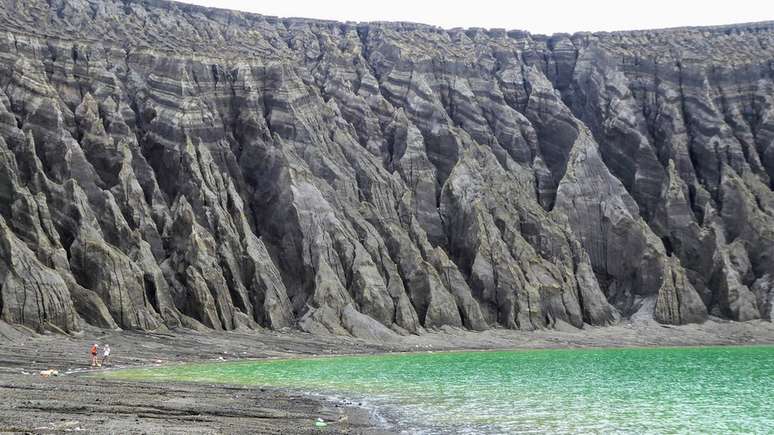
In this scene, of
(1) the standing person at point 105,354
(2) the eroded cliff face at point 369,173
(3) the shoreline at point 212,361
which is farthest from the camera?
(2) the eroded cliff face at point 369,173

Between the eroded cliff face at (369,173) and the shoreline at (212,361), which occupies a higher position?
the eroded cliff face at (369,173)

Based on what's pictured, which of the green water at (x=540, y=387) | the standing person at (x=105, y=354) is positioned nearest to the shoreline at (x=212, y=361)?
the standing person at (x=105, y=354)

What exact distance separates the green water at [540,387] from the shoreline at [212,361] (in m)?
2.47

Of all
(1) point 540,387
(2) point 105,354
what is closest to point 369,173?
(2) point 105,354

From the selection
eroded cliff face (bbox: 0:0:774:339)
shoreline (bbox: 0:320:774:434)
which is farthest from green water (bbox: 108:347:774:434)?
eroded cliff face (bbox: 0:0:774:339)

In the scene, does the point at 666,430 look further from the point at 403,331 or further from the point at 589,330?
the point at 589,330

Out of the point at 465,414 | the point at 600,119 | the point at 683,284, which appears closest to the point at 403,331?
the point at 683,284

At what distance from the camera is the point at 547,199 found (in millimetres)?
100812

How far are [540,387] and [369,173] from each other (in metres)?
53.0

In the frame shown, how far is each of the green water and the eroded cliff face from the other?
15.5 m

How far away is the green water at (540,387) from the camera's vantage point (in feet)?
93.4

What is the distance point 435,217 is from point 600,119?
3337 cm

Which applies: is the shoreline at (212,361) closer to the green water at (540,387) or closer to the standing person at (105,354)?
the standing person at (105,354)

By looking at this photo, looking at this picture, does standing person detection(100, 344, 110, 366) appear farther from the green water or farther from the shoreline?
the green water
